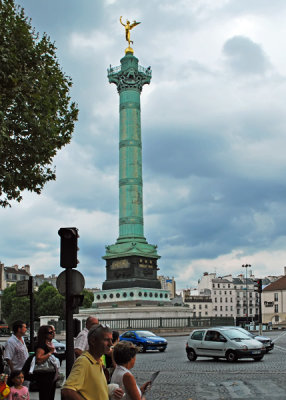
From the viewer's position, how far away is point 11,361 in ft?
29.6

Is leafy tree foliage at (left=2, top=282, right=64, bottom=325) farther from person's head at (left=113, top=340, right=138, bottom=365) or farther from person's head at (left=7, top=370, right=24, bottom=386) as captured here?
person's head at (left=113, top=340, right=138, bottom=365)

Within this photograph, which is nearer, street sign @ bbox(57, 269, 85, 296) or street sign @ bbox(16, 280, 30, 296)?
street sign @ bbox(57, 269, 85, 296)

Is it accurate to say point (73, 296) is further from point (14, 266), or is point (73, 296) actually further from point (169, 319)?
point (14, 266)

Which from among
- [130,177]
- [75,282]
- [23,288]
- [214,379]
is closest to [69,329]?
[75,282]

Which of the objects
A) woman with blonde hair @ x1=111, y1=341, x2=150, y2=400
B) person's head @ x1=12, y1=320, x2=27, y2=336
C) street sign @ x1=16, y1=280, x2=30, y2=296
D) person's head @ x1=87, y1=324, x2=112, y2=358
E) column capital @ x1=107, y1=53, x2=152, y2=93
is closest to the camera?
person's head @ x1=87, y1=324, x2=112, y2=358

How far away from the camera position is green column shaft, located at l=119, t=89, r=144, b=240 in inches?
2222

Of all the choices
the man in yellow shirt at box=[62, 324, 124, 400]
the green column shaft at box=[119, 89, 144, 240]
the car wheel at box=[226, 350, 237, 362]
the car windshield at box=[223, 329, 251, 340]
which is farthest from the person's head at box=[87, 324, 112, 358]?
the green column shaft at box=[119, 89, 144, 240]

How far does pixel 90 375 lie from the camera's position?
438 cm

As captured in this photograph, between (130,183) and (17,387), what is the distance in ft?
161

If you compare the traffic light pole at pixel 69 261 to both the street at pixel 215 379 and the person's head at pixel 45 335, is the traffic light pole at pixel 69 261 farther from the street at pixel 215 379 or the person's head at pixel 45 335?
the street at pixel 215 379

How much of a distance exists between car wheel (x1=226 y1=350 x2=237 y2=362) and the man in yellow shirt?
54.5 feet

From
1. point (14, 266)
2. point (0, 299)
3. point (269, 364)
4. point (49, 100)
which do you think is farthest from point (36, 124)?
point (14, 266)

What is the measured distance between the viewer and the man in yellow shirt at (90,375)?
14.2ft

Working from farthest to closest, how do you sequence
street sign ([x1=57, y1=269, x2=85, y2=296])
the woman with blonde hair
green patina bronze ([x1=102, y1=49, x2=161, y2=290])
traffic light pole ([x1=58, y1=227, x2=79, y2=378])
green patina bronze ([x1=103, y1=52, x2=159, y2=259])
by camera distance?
1. green patina bronze ([x1=103, y1=52, x2=159, y2=259])
2. green patina bronze ([x1=102, y1=49, x2=161, y2=290])
3. street sign ([x1=57, y1=269, x2=85, y2=296])
4. traffic light pole ([x1=58, y1=227, x2=79, y2=378])
5. the woman with blonde hair
